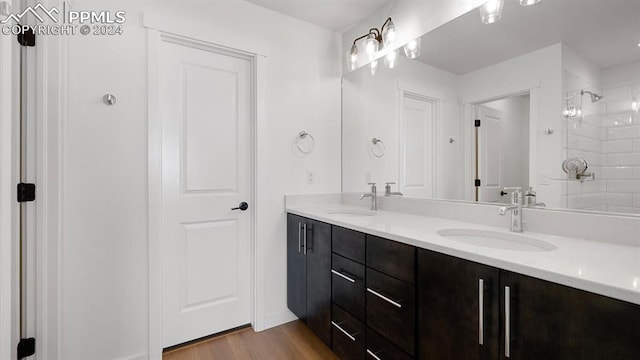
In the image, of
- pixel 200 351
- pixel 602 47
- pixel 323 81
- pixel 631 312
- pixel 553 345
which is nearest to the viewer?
pixel 631 312

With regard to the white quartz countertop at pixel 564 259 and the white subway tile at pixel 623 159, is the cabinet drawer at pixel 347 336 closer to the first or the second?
the white quartz countertop at pixel 564 259

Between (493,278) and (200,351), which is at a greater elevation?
(493,278)

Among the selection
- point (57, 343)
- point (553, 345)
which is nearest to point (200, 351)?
point (57, 343)

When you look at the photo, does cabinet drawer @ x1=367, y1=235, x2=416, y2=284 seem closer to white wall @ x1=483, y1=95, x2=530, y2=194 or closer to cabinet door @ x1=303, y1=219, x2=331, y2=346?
cabinet door @ x1=303, y1=219, x2=331, y2=346

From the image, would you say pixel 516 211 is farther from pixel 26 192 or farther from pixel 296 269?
pixel 26 192

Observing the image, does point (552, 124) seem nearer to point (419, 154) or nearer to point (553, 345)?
point (419, 154)

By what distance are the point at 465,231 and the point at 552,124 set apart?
0.61m

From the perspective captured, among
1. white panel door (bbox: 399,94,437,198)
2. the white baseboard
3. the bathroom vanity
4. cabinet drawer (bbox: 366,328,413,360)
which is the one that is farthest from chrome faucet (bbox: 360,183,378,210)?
the white baseboard

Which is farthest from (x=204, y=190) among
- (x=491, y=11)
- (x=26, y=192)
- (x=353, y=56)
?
(x=491, y=11)

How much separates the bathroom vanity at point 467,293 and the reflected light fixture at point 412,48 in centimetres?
107

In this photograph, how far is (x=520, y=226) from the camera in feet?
4.27

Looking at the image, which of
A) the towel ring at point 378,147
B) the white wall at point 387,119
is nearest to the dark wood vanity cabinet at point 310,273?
the white wall at point 387,119

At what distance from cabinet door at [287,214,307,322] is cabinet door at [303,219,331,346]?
0.23 ft

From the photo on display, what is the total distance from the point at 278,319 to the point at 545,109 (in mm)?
2133
